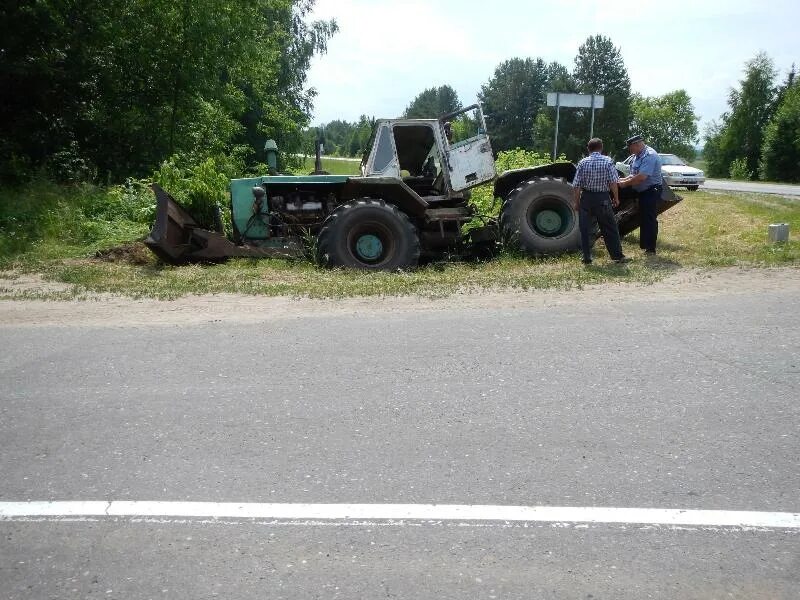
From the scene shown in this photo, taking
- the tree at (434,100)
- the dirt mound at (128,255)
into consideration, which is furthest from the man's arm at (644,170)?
the tree at (434,100)

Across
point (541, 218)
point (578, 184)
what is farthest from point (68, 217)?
point (578, 184)

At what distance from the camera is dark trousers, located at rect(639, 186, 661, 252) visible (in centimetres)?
1030

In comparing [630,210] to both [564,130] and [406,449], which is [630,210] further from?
[564,130]

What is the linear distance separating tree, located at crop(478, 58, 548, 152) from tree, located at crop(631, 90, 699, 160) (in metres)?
14.2

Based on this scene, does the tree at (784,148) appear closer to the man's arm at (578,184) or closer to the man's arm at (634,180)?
the man's arm at (634,180)

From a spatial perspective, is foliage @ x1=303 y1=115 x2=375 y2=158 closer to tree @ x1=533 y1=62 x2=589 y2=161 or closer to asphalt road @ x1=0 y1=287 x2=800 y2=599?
asphalt road @ x1=0 y1=287 x2=800 y2=599

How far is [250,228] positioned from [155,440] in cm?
690

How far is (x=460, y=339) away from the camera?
5.97 m

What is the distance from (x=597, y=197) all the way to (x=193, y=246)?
5.85m

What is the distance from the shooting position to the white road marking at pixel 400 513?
125 inches

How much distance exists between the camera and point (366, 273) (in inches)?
372

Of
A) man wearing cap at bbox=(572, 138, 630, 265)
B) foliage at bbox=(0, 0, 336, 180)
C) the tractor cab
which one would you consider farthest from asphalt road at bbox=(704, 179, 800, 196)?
foliage at bbox=(0, 0, 336, 180)

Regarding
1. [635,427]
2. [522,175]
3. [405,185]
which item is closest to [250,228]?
[405,185]

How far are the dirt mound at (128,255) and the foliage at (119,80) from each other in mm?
6203
